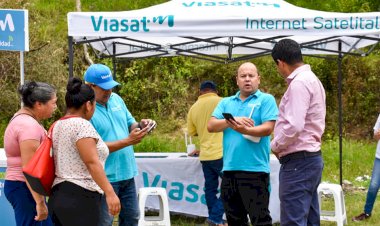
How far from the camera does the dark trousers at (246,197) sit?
546 cm

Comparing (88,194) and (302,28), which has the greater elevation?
(302,28)

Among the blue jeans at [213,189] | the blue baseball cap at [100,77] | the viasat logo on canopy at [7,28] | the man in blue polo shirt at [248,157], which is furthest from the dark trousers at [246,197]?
the viasat logo on canopy at [7,28]

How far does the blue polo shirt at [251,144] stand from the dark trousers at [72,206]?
1679 millimetres

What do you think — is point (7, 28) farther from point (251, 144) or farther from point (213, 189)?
point (251, 144)

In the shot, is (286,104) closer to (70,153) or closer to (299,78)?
(299,78)

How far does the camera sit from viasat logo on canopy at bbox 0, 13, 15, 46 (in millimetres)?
7348

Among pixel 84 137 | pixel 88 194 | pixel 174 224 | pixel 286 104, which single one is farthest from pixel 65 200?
pixel 174 224

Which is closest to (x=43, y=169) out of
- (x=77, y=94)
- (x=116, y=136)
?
(x=77, y=94)

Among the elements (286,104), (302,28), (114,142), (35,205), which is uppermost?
(302,28)

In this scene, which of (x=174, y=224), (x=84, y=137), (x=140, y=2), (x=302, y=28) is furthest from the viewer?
(x=140, y=2)

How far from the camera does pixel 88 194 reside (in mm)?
4125

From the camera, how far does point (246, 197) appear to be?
5.47m

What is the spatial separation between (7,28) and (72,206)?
3899 mm

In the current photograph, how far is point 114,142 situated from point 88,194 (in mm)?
852
